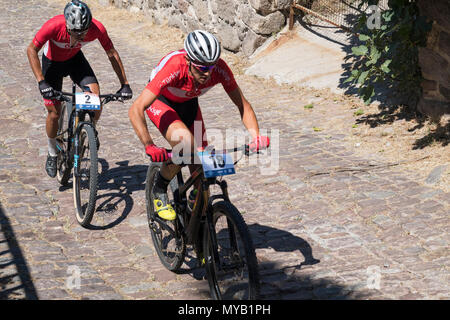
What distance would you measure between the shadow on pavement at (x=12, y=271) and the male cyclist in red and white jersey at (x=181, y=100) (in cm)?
120

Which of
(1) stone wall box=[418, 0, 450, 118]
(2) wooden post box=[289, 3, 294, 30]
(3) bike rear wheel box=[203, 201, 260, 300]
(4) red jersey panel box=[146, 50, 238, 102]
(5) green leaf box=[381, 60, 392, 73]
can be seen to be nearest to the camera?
(3) bike rear wheel box=[203, 201, 260, 300]

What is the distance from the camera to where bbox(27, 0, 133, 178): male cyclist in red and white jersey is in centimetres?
654

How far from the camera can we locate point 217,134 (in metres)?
9.20

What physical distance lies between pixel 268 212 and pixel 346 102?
3.66 m

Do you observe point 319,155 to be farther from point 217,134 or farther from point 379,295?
point 379,295

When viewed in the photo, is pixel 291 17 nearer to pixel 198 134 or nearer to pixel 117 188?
pixel 117 188

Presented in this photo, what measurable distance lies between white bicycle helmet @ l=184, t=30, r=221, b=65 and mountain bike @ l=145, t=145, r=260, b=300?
26.9 inches

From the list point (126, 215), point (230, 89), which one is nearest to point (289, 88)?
point (126, 215)

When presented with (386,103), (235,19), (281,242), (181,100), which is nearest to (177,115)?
(181,100)

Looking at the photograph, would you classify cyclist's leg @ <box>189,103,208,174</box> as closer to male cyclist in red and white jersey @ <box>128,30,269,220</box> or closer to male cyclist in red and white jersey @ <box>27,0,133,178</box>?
male cyclist in red and white jersey @ <box>128,30,269,220</box>

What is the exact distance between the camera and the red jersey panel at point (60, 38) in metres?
6.85

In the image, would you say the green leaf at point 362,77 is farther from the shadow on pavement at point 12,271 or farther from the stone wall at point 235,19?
the shadow on pavement at point 12,271

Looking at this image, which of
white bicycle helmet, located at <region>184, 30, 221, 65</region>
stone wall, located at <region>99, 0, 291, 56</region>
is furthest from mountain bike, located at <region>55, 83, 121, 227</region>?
stone wall, located at <region>99, 0, 291, 56</region>
